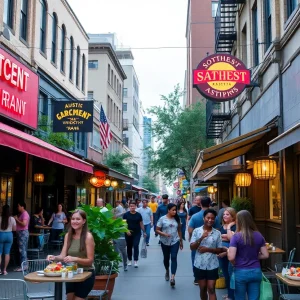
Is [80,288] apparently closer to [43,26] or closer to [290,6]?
[290,6]

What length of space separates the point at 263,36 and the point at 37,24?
32.0ft

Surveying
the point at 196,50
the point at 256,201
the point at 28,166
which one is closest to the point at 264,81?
the point at 256,201

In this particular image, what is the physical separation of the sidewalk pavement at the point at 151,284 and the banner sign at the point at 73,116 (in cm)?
619

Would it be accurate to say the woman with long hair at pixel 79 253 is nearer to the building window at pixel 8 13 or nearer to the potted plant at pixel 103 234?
the potted plant at pixel 103 234

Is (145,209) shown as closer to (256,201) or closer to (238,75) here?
(256,201)

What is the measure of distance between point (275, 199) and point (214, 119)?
7961mm

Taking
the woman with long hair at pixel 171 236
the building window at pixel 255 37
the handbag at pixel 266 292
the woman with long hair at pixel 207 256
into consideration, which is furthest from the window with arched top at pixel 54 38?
the handbag at pixel 266 292

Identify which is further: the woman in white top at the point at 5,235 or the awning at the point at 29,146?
the woman in white top at the point at 5,235

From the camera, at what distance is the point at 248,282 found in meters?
5.74

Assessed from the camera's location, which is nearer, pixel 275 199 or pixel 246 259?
pixel 246 259

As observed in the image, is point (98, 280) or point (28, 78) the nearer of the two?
point (98, 280)

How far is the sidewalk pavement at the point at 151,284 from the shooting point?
29.0 feet

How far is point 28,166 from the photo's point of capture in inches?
637

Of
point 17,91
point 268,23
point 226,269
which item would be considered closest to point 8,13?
point 17,91
